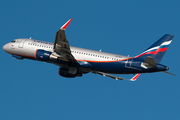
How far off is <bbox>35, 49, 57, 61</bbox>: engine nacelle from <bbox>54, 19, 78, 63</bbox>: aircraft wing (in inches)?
51.5

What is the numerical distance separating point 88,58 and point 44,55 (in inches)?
276

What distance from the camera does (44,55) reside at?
45.6 m

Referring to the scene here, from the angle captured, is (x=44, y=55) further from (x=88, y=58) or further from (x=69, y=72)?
(x=88, y=58)

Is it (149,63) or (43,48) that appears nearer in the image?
(149,63)

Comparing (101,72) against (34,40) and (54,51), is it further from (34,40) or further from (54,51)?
(34,40)

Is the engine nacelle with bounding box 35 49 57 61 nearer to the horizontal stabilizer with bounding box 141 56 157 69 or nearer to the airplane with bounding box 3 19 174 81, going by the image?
the airplane with bounding box 3 19 174 81

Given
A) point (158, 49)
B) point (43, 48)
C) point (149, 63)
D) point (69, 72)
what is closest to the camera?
point (149, 63)

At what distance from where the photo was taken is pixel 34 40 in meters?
50.3

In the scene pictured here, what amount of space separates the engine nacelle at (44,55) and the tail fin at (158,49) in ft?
45.3

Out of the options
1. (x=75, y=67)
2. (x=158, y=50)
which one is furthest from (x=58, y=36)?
(x=158, y=50)

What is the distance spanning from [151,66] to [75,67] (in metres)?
12.8

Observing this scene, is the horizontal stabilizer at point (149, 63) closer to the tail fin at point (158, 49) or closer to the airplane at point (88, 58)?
the airplane at point (88, 58)

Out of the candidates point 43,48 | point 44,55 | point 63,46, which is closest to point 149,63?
point 63,46

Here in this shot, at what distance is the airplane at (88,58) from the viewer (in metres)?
43.2
